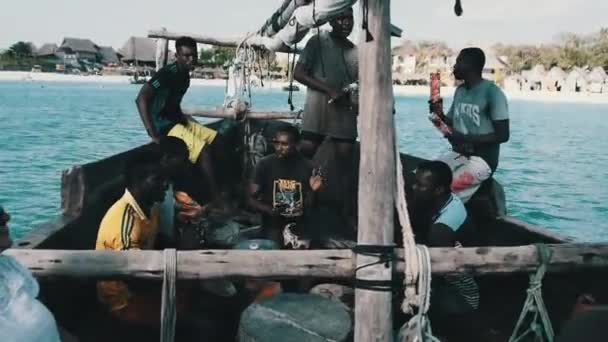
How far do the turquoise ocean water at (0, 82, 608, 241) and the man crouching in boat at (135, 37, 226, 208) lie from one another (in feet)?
22.8

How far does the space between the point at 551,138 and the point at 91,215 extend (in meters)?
32.3

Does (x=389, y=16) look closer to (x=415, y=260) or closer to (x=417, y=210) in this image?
(x=415, y=260)

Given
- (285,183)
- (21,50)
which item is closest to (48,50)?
(21,50)

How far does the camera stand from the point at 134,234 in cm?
323

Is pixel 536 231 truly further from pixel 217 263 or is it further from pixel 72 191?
pixel 72 191

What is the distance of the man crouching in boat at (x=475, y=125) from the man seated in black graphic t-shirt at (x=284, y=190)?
107 centimetres

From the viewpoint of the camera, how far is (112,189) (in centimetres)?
490

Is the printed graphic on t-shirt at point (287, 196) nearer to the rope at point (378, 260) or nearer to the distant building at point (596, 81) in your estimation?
the rope at point (378, 260)

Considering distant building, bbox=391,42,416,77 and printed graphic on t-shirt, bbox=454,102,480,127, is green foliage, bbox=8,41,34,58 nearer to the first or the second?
distant building, bbox=391,42,416,77

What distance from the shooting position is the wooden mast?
103 inches

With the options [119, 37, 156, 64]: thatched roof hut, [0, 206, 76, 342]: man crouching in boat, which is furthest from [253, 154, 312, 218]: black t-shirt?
[119, 37, 156, 64]: thatched roof hut

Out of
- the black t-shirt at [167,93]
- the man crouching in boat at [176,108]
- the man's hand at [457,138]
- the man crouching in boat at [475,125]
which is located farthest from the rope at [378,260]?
the black t-shirt at [167,93]

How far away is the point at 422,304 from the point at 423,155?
2044 cm

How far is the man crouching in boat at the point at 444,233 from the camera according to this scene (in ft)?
11.2
